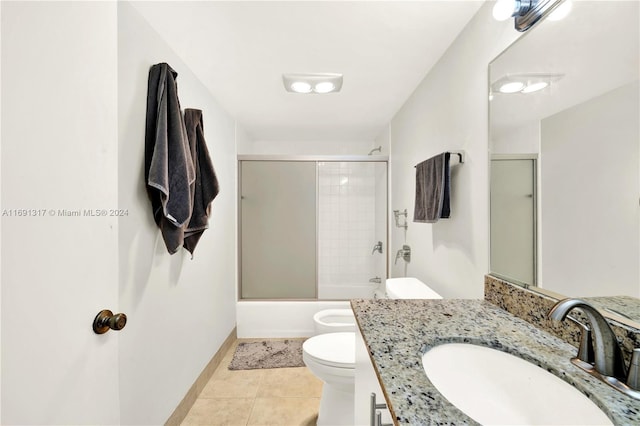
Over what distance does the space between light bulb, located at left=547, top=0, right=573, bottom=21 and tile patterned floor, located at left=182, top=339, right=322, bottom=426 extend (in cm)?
219

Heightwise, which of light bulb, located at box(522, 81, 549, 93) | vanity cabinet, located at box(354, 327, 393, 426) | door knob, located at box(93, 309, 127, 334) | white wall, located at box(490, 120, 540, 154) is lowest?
vanity cabinet, located at box(354, 327, 393, 426)

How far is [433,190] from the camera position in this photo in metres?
1.58

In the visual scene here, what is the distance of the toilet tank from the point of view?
5.08 ft

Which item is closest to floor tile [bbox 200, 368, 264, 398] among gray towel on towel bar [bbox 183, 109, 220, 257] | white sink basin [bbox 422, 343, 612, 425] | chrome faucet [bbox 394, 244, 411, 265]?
gray towel on towel bar [bbox 183, 109, 220, 257]

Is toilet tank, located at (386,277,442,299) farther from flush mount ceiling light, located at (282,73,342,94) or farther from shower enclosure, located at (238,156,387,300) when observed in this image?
flush mount ceiling light, located at (282,73,342,94)

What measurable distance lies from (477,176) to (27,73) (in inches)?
60.0

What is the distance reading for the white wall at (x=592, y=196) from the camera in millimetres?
631

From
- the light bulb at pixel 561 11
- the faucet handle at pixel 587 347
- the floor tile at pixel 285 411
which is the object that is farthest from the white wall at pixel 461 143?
the floor tile at pixel 285 411

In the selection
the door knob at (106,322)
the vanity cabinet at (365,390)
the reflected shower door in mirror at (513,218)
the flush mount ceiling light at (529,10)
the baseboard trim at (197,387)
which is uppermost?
the flush mount ceiling light at (529,10)

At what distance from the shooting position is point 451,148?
149 centimetres

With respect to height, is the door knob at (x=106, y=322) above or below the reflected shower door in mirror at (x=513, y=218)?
below

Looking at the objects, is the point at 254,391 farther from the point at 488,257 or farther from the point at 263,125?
the point at 263,125

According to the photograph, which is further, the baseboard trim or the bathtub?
the bathtub

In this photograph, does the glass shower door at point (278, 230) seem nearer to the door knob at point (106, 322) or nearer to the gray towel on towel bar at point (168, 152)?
the gray towel on towel bar at point (168, 152)
